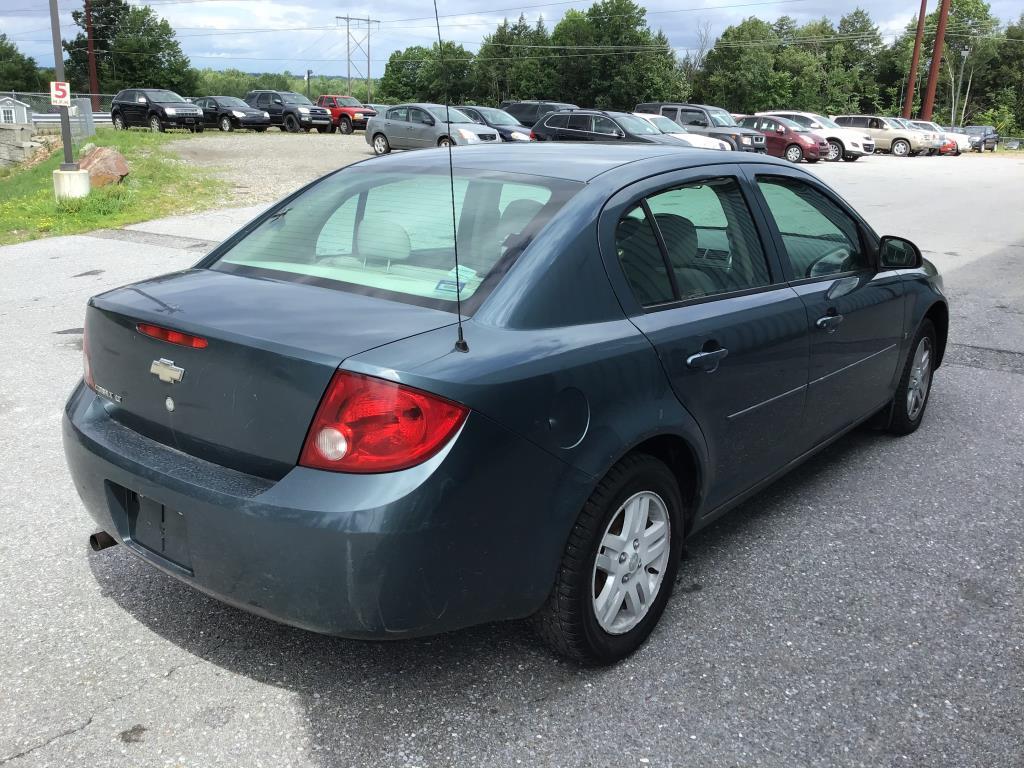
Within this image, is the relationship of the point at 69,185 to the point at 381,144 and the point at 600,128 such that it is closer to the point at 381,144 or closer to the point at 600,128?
the point at 381,144

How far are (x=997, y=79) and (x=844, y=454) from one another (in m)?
102

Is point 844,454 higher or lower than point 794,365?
lower

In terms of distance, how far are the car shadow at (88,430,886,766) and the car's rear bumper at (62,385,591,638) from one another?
32cm

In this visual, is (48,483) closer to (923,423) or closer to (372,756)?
(372,756)

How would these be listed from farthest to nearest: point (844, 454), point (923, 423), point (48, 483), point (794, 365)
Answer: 1. point (923, 423)
2. point (844, 454)
3. point (48, 483)
4. point (794, 365)

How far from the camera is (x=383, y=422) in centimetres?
231

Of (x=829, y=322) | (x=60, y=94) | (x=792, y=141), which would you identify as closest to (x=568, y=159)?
(x=829, y=322)

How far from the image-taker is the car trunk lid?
241 cm

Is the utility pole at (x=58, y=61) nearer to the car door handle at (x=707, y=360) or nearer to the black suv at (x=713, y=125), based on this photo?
the car door handle at (x=707, y=360)

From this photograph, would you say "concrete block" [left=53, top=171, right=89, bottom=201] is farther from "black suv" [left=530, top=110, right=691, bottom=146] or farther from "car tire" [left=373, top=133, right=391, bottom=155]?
"car tire" [left=373, top=133, right=391, bottom=155]

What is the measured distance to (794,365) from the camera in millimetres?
3605

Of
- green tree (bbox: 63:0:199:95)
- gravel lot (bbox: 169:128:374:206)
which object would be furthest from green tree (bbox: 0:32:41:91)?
gravel lot (bbox: 169:128:374:206)

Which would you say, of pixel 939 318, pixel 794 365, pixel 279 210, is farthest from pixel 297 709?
pixel 939 318

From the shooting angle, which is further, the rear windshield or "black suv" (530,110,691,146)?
"black suv" (530,110,691,146)
